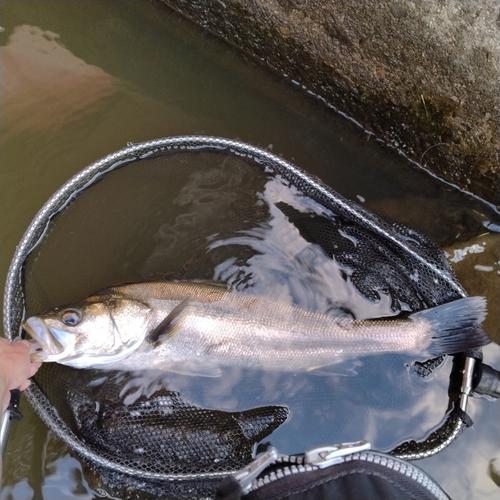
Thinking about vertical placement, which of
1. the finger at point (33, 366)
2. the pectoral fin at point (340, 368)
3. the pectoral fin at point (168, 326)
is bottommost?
the finger at point (33, 366)

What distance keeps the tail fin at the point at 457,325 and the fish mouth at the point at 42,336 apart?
6.15 ft

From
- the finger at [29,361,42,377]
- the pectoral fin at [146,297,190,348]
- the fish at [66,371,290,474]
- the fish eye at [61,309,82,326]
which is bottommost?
the fish at [66,371,290,474]

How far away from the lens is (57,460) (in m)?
2.38

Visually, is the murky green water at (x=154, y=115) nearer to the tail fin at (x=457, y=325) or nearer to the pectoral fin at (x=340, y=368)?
the tail fin at (x=457, y=325)

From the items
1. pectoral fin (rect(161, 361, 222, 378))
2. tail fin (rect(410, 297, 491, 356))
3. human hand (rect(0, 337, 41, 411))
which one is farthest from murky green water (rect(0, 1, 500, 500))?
pectoral fin (rect(161, 361, 222, 378))

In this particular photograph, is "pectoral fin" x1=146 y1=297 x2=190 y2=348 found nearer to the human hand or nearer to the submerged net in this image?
the submerged net

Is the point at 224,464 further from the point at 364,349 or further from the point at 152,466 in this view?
the point at 364,349

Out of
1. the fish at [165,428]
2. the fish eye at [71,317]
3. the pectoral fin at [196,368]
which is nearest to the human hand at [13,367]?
the fish eye at [71,317]

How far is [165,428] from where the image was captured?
2357 millimetres

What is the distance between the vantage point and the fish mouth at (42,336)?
2.06 m

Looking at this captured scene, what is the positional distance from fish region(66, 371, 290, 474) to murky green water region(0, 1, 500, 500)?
3.50 ft

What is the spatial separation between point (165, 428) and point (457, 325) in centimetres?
168

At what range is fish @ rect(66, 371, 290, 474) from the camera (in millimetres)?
2270

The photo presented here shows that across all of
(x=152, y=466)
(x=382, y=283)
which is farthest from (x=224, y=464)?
(x=382, y=283)
